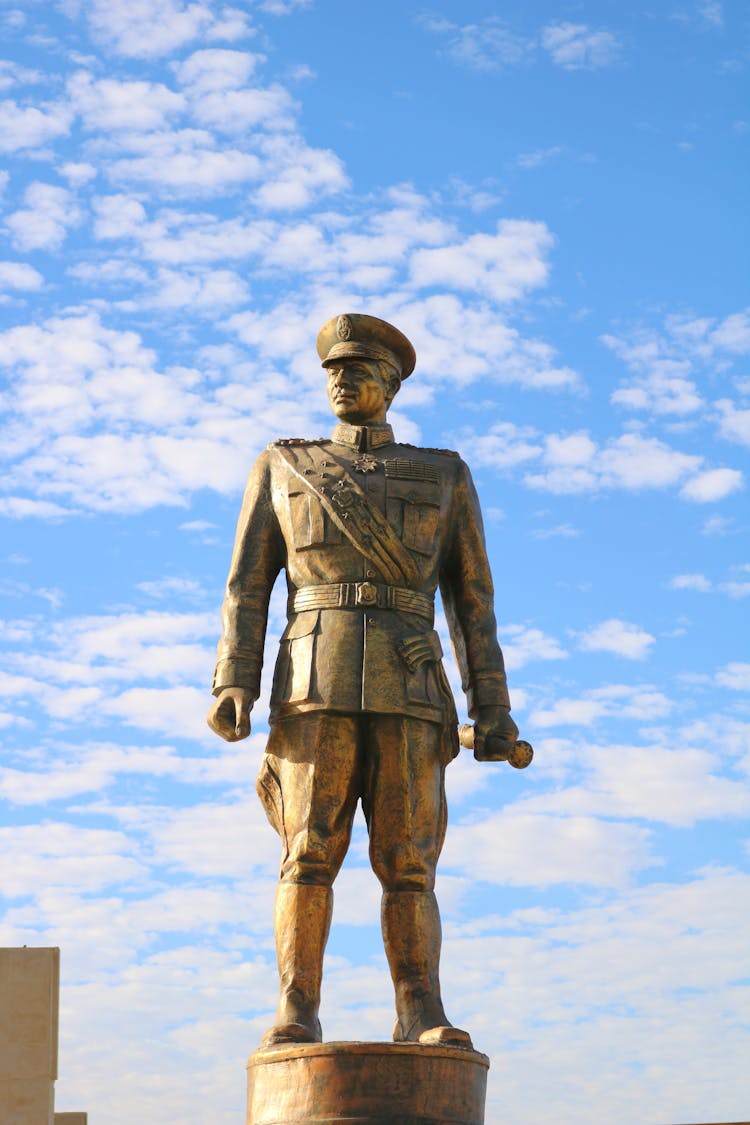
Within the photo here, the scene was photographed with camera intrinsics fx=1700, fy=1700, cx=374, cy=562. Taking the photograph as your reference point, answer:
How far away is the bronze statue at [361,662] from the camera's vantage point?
7.99 metres

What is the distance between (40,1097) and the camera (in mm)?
12398

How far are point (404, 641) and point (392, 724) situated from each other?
16.0 inches

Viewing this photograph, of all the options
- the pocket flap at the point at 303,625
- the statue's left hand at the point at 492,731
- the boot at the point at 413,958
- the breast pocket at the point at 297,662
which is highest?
the pocket flap at the point at 303,625

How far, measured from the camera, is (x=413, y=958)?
795 cm

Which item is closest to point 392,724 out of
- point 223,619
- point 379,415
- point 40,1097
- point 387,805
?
point 387,805

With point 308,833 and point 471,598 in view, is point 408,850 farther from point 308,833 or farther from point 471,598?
point 471,598

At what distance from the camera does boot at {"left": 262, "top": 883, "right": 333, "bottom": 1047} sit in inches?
310

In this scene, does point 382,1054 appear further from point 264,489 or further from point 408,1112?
point 264,489

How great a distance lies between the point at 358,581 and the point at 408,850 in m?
1.33

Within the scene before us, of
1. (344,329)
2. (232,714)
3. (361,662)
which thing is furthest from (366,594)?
(344,329)

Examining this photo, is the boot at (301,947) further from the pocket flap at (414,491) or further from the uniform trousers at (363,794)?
the pocket flap at (414,491)

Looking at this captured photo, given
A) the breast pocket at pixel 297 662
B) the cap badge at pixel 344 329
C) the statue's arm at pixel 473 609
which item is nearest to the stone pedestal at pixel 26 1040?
the breast pocket at pixel 297 662

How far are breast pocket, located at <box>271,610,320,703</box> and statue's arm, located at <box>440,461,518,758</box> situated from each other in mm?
877

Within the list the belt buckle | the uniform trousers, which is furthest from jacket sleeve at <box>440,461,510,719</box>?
the belt buckle
